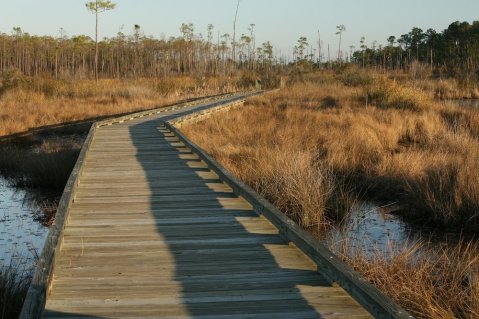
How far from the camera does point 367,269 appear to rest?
452 centimetres

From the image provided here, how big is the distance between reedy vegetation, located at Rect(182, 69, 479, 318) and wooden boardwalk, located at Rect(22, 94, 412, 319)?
2.89ft

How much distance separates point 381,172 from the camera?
930 cm

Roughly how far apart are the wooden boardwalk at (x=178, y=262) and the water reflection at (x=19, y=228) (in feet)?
2.47

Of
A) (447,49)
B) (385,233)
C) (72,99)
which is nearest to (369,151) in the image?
(385,233)

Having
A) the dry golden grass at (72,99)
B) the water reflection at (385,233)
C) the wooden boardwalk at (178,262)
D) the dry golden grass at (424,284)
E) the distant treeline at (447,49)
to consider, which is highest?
the distant treeline at (447,49)

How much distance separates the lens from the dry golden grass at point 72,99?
17611mm

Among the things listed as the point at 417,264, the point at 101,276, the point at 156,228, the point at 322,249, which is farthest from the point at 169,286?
the point at 417,264

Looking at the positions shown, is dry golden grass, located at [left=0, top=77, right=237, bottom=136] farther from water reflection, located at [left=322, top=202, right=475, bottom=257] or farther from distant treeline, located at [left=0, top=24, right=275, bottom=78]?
distant treeline, located at [left=0, top=24, right=275, bottom=78]

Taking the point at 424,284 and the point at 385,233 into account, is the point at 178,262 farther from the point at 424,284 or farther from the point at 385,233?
the point at 385,233

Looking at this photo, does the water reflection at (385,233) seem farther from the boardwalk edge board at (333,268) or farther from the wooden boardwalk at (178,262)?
the wooden boardwalk at (178,262)

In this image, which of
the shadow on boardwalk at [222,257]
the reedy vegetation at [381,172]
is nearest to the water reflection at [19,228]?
the shadow on boardwalk at [222,257]

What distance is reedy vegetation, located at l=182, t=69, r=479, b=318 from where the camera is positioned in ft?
14.2

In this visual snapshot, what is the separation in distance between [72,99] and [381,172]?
17946 millimetres

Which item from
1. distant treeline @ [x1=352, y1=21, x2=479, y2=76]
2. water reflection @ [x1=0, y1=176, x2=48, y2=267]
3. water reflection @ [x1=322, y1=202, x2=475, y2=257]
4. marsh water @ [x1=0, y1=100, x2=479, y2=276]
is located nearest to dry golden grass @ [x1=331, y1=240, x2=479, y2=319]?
marsh water @ [x1=0, y1=100, x2=479, y2=276]
